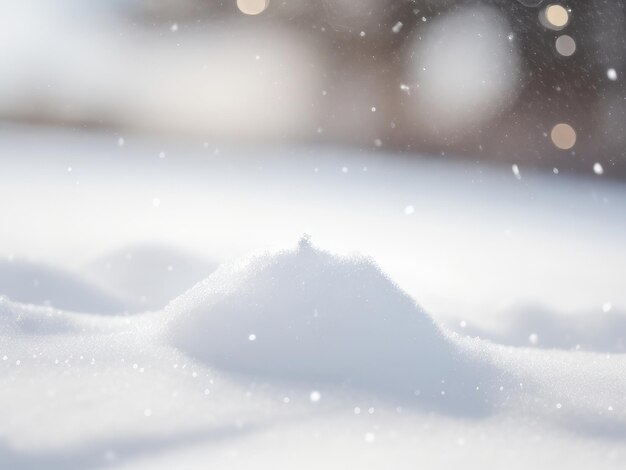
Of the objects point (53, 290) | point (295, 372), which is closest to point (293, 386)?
point (295, 372)

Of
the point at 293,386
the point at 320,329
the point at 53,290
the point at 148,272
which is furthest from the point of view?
the point at 148,272

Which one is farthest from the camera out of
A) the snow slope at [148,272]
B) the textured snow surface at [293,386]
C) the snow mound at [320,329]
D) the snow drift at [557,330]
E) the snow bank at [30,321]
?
the snow slope at [148,272]

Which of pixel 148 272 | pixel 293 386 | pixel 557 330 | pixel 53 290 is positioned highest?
pixel 148 272

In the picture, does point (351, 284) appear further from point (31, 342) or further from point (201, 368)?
point (31, 342)

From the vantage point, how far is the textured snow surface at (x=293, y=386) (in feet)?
2.41

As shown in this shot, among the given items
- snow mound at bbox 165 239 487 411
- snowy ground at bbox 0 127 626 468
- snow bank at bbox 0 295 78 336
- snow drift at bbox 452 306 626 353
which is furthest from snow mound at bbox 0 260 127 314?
snow drift at bbox 452 306 626 353

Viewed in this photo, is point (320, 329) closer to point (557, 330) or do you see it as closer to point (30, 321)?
point (30, 321)

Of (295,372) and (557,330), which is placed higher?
(557,330)

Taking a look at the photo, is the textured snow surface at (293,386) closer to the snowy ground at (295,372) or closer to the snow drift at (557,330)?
the snowy ground at (295,372)

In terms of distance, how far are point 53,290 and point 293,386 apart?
49.6 inches

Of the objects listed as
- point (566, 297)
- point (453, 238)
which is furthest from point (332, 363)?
point (453, 238)

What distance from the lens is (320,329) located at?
105cm

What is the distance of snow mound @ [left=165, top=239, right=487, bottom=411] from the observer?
97 cm

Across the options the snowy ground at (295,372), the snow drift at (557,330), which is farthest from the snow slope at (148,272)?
the snow drift at (557,330)
